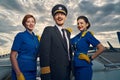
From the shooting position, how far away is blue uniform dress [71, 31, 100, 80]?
435 centimetres

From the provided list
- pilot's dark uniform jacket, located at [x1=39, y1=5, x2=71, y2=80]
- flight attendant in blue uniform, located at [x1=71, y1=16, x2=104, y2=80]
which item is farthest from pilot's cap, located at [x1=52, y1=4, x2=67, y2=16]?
flight attendant in blue uniform, located at [x1=71, y1=16, x2=104, y2=80]

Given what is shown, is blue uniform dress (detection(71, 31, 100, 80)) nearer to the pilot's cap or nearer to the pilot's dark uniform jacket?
the pilot's dark uniform jacket

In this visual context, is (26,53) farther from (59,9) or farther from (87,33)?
(87,33)

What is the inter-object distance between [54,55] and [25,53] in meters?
0.53

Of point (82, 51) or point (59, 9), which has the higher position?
point (59, 9)

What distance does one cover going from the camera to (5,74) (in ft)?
17.4

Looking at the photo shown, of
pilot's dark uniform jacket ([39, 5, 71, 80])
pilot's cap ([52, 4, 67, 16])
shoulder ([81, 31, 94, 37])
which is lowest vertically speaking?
pilot's dark uniform jacket ([39, 5, 71, 80])

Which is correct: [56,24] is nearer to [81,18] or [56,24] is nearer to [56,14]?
[56,14]

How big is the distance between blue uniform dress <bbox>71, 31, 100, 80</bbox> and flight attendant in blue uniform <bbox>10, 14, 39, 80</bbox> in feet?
2.12

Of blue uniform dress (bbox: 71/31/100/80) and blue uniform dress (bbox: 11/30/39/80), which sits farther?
blue uniform dress (bbox: 71/31/100/80)

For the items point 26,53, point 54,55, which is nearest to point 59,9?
point 54,55

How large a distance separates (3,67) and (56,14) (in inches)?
80.7

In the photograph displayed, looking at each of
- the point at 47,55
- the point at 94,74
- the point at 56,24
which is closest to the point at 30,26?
the point at 56,24

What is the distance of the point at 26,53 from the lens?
164 inches
